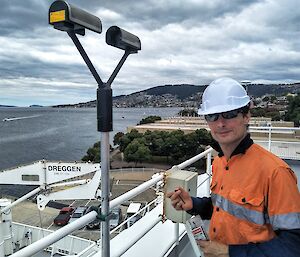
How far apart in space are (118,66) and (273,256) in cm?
103

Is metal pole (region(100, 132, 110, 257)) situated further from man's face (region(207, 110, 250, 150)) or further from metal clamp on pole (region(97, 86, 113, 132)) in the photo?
man's face (region(207, 110, 250, 150))

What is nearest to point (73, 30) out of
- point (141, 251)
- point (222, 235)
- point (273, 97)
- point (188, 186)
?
point (222, 235)

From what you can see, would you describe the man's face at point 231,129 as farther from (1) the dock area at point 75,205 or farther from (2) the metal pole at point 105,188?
(1) the dock area at point 75,205

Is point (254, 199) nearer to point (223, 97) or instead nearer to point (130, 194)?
point (223, 97)

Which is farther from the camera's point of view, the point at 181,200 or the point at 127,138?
the point at 127,138

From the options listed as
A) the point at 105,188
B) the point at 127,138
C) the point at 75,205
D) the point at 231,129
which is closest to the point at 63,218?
the point at 75,205

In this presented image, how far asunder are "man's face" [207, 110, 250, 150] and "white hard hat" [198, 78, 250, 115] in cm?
5

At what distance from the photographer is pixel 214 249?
1.40 m

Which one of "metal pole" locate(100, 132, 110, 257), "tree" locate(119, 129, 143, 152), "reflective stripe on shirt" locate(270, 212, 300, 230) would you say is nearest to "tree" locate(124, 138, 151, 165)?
"tree" locate(119, 129, 143, 152)

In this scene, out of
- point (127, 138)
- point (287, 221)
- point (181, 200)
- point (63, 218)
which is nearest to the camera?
point (287, 221)

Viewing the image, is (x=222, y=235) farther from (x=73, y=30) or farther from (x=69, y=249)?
(x=69, y=249)

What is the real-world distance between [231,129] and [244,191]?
0.93 ft

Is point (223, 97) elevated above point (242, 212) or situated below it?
above

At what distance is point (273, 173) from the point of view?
1.17 metres
